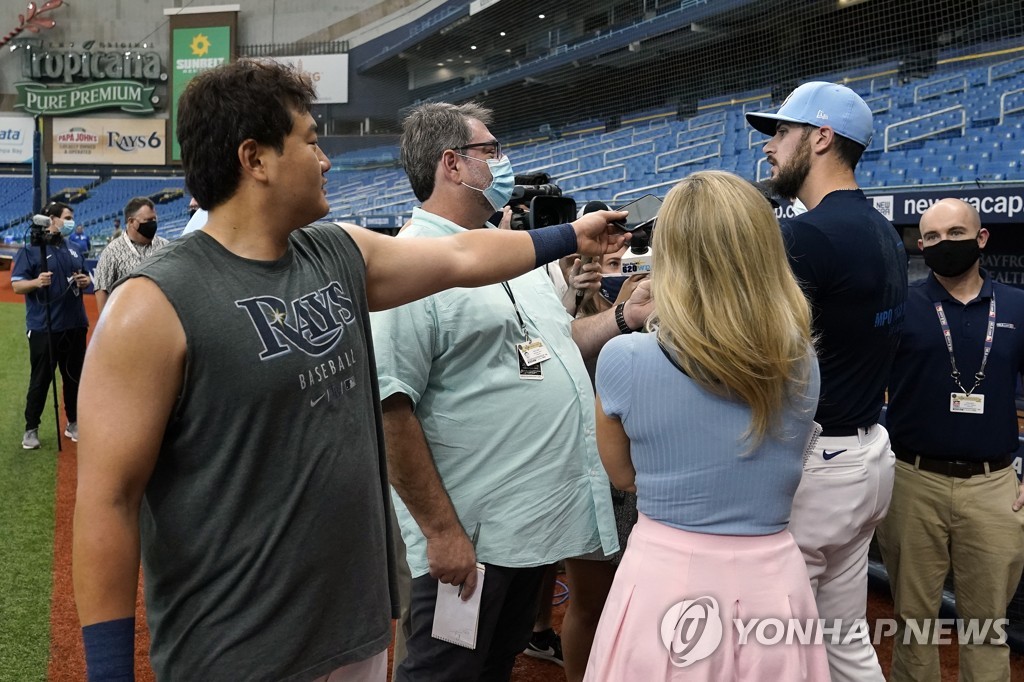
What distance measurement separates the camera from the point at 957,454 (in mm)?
2797

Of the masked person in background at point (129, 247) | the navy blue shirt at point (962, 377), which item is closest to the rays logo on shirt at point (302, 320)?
the navy blue shirt at point (962, 377)

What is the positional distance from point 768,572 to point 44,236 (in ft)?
21.2

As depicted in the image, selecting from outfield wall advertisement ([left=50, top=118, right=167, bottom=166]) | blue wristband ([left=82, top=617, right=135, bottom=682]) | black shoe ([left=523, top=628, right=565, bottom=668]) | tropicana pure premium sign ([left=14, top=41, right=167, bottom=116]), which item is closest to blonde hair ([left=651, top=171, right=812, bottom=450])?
blue wristband ([left=82, top=617, right=135, bottom=682])

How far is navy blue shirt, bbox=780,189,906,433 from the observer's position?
210cm

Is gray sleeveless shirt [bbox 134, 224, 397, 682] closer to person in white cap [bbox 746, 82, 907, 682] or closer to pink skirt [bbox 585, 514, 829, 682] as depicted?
pink skirt [bbox 585, 514, 829, 682]

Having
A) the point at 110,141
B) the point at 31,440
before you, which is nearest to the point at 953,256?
the point at 31,440

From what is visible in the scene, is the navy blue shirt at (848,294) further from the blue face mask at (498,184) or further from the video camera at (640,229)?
the blue face mask at (498,184)

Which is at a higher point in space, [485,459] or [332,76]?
[332,76]

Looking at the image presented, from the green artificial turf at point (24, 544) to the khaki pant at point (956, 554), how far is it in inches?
121

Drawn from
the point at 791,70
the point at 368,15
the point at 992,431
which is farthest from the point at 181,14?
the point at 992,431

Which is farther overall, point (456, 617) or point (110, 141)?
point (110, 141)

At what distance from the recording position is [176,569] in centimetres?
130

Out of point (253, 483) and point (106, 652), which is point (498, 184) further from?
point (106, 652)

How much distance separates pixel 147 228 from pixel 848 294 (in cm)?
557
